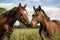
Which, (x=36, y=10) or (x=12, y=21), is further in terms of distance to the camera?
(x=36, y=10)

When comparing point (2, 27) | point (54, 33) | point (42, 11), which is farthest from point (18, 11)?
point (54, 33)

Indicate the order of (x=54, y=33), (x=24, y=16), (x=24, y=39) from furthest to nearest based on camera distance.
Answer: (x=54, y=33)
(x=24, y=39)
(x=24, y=16)

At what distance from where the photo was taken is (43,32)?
10.1 m

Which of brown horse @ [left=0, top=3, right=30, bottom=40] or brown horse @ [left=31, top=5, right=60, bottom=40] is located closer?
brown horse @ [left=0, top=3, right=30, bottom=40]

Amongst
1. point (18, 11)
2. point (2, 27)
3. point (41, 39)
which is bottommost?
point (41, 39)

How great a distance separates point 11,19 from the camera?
364 inches

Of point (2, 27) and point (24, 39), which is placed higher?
point (2, 27)

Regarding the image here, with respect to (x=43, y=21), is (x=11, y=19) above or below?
above

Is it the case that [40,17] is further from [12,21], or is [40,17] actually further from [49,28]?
[12,21]

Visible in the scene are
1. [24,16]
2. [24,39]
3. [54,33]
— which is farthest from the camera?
[54,33]

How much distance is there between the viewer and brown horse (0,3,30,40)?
29.7ft

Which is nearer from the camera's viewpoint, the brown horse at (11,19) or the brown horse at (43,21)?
the brown horse at (11,19)

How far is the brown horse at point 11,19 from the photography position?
356 inches

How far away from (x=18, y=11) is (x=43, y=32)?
1678 mm
